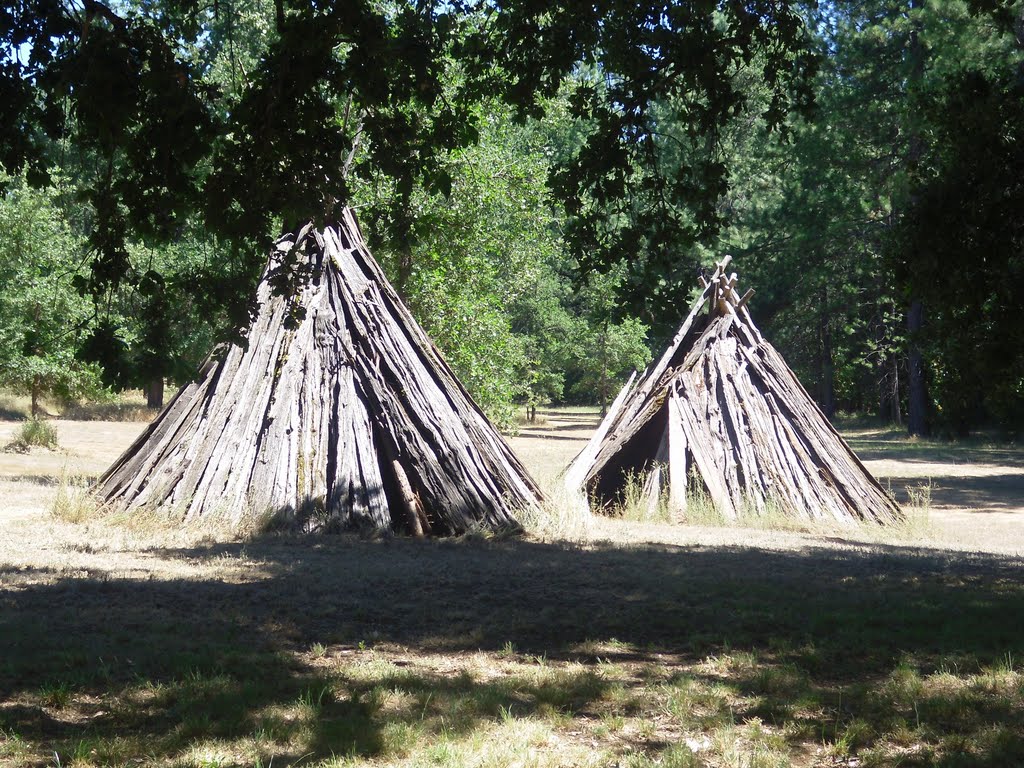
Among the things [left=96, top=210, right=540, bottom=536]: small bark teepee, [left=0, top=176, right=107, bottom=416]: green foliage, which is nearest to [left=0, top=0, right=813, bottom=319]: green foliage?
[left=96, top=210, right=540, bottom=536]: small bark teepee

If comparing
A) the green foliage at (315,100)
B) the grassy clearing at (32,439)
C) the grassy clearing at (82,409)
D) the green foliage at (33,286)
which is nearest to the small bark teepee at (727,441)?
the green foliage at (315,100)

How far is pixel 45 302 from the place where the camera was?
23.0 meters

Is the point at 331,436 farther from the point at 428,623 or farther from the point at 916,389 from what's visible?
the point at 916,389

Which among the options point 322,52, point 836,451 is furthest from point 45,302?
point 322,52

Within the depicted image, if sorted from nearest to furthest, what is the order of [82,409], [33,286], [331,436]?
[331,436] < [33,286] < [82,409]

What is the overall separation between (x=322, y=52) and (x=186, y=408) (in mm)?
5417

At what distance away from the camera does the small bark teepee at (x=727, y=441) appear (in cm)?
1211

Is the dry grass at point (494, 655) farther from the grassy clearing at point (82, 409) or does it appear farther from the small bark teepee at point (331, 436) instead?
the grassy clearing at point (82, 409)

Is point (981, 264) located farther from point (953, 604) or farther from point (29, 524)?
point (29, 524)

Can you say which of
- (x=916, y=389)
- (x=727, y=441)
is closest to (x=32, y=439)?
(x=727, y=441)

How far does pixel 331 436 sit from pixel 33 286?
15382 millimetres

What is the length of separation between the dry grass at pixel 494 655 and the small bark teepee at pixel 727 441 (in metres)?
2.93

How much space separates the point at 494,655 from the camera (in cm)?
539

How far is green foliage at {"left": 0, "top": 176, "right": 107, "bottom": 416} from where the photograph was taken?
21719mm
